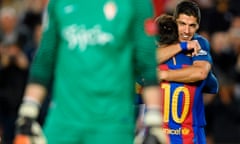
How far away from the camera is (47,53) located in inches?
265

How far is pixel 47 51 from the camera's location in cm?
672

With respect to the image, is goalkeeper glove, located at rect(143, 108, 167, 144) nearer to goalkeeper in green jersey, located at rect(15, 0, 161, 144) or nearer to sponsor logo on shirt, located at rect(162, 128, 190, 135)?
goalkeeper in green jersey, located at rect(15, 0, 161, 144)

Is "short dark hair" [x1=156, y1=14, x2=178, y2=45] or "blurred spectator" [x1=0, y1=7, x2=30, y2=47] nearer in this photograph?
"short dark hair" [x1=156, y1=14, x2=178, y2=45]

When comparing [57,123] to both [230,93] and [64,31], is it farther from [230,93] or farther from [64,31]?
[230,93]

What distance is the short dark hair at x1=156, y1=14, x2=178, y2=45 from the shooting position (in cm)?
925

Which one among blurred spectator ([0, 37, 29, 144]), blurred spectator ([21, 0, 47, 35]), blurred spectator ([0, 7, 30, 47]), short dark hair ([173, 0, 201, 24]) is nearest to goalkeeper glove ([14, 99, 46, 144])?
short dark hair ([173, 0, 201, 24])

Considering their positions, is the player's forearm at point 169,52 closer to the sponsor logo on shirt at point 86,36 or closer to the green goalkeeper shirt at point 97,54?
the green goalkeeper shirt at point 97,54

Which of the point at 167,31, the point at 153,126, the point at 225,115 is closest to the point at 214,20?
the point at 225,115

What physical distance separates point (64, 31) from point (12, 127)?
920 centimetres

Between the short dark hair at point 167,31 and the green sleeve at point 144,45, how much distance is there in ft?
8.45

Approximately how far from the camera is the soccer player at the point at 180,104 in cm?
919

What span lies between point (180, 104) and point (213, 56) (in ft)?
24.6

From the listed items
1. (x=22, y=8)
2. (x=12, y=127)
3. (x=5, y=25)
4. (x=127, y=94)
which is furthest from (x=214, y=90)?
(x=22, y=8)

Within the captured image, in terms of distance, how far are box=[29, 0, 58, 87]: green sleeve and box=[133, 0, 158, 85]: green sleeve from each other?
1.82 ft
